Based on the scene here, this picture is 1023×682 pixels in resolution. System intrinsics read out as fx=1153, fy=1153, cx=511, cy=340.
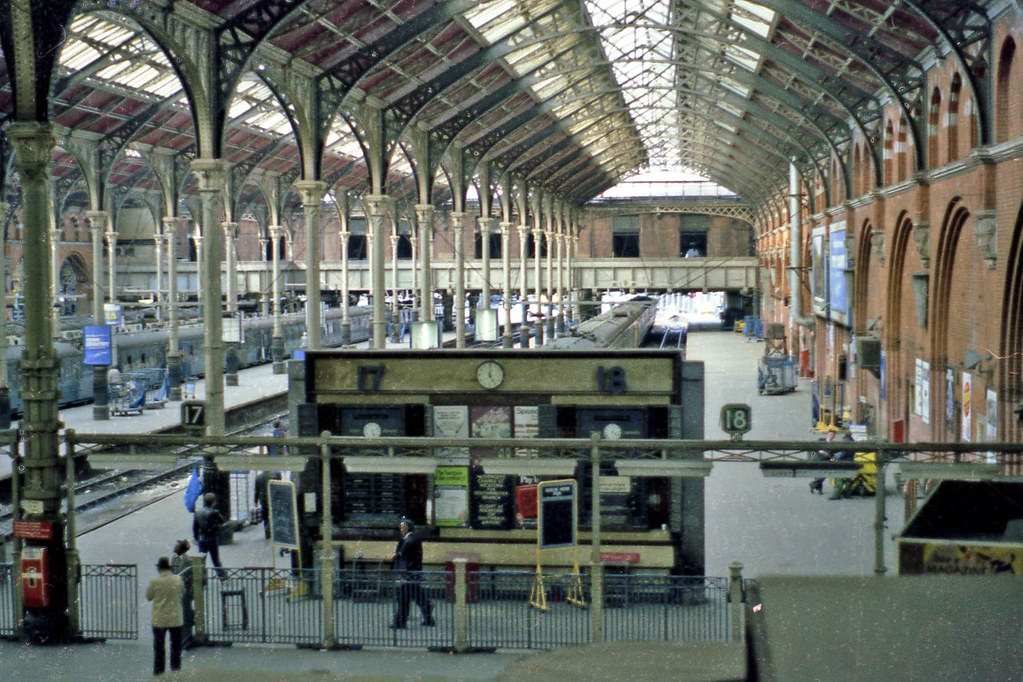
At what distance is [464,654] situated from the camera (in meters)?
11.2

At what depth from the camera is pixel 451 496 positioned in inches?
518

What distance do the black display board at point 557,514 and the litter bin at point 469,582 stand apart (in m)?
0.84

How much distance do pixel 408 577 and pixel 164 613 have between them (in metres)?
2.45

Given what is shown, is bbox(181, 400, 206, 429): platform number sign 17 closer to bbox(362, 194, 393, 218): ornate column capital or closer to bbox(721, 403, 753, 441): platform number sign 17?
bbox(721, 403, 753, 441): platform number sign 17

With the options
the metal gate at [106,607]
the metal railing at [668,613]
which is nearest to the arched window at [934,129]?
the metal railing at [668,613]

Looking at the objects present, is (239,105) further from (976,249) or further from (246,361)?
(976,249)

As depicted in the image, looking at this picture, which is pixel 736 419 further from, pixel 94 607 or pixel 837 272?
pixel 837 272

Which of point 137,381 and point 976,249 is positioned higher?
point 976,249

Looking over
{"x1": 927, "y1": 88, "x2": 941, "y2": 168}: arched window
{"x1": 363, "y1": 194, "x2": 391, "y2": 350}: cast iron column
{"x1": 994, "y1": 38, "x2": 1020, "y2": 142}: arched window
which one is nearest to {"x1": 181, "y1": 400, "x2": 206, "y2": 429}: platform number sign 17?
{"x1": 994, "y1": 38, "x2": 1020, "y2": 142}: arched window

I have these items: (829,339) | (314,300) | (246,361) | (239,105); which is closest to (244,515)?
(314,300)

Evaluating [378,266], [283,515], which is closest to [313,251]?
[378,266]

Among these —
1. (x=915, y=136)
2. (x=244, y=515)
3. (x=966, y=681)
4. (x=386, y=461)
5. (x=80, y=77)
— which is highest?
(x=80, y=77)

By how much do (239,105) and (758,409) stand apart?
17468 mm

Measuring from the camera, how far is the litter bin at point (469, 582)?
460 inches
